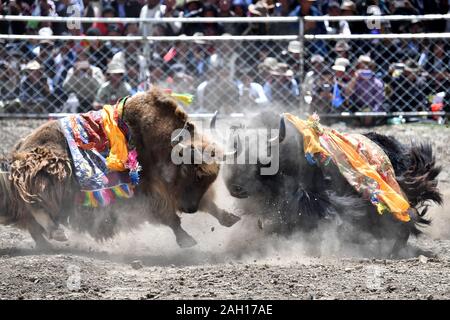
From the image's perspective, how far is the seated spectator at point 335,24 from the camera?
1063 centimetres

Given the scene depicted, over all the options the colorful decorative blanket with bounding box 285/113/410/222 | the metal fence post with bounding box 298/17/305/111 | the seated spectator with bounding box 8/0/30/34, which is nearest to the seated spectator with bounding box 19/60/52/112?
the seated spectator with bounding box 8/0/30/34

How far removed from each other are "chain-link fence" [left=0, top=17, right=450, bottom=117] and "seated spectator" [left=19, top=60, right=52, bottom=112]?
0.01 metres

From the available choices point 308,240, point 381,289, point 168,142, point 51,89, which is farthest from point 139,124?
point 51,89

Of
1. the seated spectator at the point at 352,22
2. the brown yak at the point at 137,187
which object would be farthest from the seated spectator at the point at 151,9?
the brown yak at the point at 137,187

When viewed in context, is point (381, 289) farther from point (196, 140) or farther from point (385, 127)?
point (385, 127)

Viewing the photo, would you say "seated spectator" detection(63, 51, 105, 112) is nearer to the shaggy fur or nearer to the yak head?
the yak head

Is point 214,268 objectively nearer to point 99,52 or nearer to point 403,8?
point 99,52

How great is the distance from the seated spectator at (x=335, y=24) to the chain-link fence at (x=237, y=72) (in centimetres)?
24

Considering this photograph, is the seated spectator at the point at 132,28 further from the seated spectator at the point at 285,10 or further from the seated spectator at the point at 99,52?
the seated spectator at the point at 285,10

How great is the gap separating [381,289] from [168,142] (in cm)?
225

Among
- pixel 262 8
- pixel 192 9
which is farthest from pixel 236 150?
pixel 192 9

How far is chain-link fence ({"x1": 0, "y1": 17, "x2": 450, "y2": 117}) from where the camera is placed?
10.4 metres

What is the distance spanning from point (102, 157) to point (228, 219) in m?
1.22

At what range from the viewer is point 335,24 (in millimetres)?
Answer: 10961
